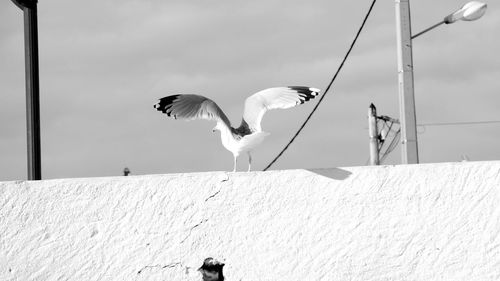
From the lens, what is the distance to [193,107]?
724 centimetres

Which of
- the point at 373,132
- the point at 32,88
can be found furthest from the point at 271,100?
the point at 373,132

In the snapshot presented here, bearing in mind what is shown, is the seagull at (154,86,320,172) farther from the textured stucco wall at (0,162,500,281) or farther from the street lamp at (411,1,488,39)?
the street lamp at (411,1,488,39)

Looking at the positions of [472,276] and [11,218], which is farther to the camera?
[11,218]

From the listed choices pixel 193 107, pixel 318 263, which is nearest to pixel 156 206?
pixel 193 107

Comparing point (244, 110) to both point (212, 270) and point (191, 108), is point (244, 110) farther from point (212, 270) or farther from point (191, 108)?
point (212, 270)

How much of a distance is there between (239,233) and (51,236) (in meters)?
1.37

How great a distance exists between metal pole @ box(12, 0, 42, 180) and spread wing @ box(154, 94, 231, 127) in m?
1.70

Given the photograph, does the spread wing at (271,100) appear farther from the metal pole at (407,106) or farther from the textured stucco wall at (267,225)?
the metal pole at (407,106)

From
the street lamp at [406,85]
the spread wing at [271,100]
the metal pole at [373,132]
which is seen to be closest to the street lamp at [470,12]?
the street lamp at [406,85]

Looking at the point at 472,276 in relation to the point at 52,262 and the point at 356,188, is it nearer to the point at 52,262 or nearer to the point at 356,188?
the point at 356,188

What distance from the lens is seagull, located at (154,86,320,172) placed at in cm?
714

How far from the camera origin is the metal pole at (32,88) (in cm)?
838

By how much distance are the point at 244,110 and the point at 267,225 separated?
84cm

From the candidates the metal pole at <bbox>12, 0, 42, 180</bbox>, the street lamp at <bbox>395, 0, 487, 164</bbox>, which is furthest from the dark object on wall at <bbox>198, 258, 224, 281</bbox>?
the street lamp at <bbox>395, 0, 487, 164</bbox>
